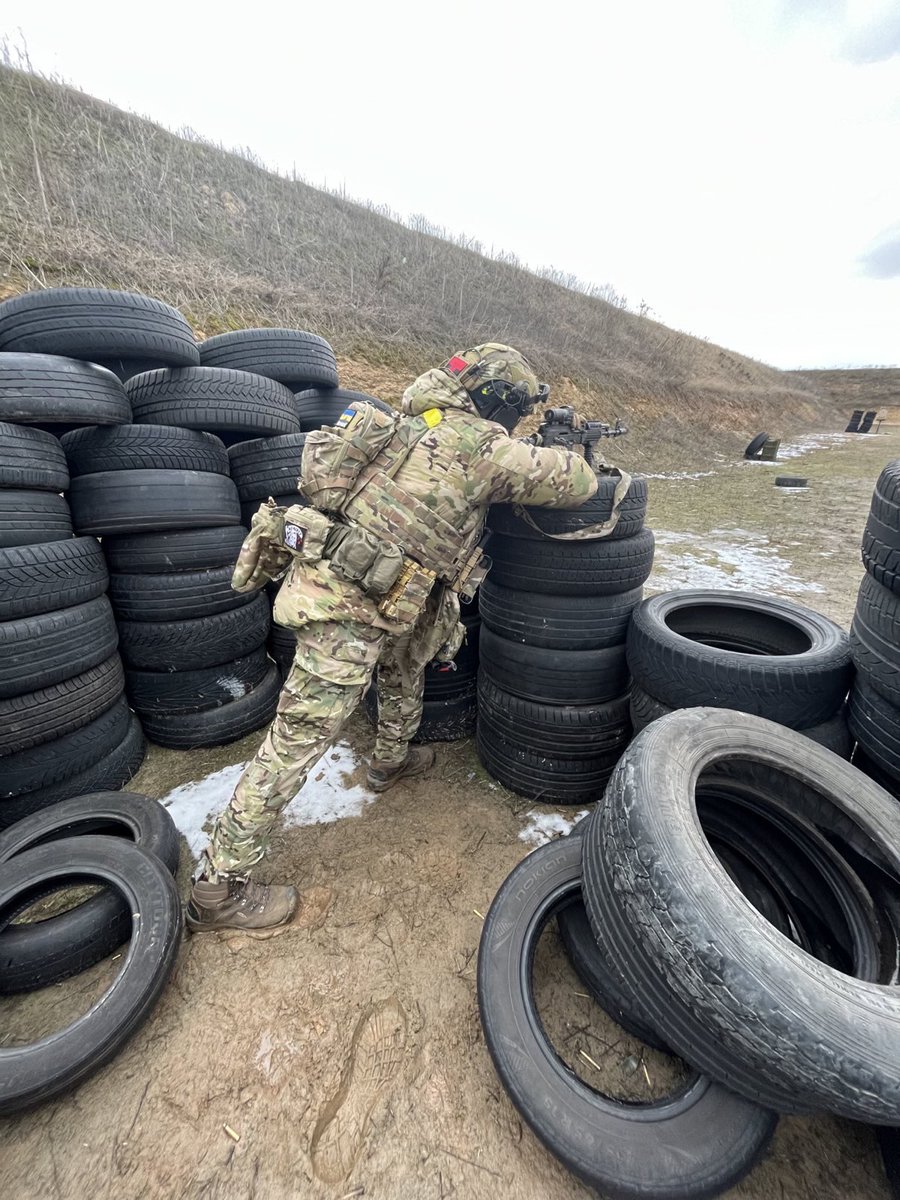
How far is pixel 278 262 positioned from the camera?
14.2 meters

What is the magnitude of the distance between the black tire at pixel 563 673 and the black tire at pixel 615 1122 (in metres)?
1.40

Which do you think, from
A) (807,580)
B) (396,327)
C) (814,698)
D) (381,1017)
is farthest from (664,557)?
(396,327)

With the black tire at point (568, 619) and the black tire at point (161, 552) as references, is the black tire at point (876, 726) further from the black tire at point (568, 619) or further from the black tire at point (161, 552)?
the black tire at point (161, 552)

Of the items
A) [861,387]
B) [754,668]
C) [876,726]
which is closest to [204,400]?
[754,668]

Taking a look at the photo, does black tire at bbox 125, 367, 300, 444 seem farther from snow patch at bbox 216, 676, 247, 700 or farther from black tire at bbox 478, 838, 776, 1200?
black tire at bbox 478, 838, 776, 1200

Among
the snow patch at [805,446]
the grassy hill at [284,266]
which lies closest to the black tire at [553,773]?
the grassy hill at [284,266]

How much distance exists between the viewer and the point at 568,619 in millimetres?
2746

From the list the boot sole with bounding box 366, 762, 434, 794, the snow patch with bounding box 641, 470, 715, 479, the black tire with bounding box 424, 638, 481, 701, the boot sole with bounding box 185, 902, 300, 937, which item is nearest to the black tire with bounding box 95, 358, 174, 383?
the black tire with bounding box 424, 638, 481, 701

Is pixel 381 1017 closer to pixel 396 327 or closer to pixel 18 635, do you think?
pixel 18 635

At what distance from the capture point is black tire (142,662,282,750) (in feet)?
11.2

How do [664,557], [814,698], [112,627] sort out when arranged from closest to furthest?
1. [814,698]
2. [112,627]
3. [664,557]

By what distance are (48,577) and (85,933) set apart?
1745 millimetres

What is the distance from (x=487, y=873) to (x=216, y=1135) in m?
1.41

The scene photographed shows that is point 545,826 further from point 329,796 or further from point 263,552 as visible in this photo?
point 263,552
